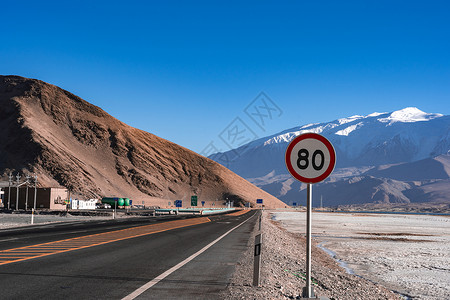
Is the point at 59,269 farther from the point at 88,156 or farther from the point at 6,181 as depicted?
the point at 88,156

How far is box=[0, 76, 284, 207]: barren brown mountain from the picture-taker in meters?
111

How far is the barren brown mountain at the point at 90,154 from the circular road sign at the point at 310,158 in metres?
105

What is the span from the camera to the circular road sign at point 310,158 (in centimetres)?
693

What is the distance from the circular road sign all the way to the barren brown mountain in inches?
4124

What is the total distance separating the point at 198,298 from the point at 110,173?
125 meters

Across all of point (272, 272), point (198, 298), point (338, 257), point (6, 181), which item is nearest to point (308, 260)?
point (198, 298)

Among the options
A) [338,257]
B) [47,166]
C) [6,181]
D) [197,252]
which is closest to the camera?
[197,252]

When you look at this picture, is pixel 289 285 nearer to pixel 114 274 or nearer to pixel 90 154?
pixel 114 274

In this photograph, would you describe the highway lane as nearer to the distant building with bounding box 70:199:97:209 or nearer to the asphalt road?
the asphalt road

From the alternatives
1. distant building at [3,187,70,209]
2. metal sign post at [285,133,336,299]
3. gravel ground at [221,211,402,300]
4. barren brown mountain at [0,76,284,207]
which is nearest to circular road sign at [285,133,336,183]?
metal sign post at [285,133,336,299]

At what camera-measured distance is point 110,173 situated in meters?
128

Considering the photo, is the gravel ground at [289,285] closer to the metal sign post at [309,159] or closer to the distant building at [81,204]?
the metal sign post at [309,159]

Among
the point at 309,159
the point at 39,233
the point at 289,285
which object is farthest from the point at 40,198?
the point at 309,159

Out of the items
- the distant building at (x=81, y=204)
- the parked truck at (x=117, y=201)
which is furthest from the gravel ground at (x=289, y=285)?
the parked truck at (x=117, y=201)
